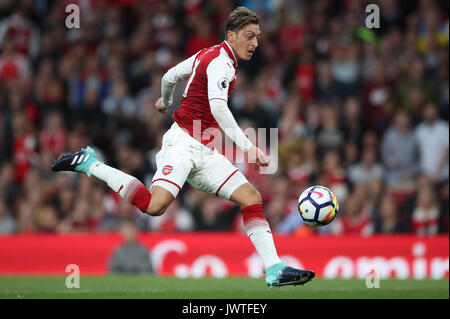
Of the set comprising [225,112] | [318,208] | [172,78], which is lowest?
[318,208]

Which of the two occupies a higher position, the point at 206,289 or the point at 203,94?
the point at 203,94

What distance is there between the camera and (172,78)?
769 cm

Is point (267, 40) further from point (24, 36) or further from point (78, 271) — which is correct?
point (78, 271)

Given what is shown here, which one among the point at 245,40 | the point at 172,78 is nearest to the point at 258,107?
the point at 172,78

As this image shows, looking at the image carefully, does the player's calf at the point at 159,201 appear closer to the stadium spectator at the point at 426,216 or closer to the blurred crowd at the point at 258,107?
the blurred crowd at the point at 258,107

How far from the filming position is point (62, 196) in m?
13.6

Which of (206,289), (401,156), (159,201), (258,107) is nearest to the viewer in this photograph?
(159,201)

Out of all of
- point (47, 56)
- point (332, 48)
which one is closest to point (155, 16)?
point (47, 56)

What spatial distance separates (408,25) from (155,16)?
540 centimetres

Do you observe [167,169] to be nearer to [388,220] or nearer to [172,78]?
[172,78]

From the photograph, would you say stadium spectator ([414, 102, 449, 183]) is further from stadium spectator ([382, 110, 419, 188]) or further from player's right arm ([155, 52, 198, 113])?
player's right arm ([155, 52, 198, 113])

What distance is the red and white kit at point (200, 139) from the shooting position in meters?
7.14

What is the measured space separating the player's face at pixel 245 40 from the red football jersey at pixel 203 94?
0.22ft

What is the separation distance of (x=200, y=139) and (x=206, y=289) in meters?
2.19
